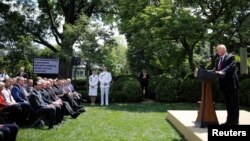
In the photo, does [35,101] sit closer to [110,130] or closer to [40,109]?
[40,109]

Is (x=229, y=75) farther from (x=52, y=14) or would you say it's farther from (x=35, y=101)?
(x=52, y=14)

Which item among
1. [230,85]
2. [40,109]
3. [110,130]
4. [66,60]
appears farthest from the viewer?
[66,60]

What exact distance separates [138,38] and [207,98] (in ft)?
40.1

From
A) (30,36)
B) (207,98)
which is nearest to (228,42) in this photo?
(207,98)

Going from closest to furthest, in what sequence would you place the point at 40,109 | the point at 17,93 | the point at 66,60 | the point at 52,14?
the point at 40,109
the point at 17,93
the point at 66,60
the point at 52,14

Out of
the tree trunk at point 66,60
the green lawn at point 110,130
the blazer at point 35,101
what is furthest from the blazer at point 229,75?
the tree trunk at point 66,60

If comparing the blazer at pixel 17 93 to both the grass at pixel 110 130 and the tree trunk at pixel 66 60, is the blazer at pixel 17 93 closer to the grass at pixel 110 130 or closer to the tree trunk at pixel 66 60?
Result: the grass at pixel 110 130

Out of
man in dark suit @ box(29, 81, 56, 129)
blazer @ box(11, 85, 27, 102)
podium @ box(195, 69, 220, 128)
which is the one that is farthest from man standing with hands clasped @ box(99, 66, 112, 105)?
podium @ box(195, 69, 220, 128)

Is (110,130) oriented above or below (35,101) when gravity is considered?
below

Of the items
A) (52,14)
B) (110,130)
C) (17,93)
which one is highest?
(52,14)

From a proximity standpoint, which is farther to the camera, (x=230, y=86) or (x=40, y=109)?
(x=40, y=109)

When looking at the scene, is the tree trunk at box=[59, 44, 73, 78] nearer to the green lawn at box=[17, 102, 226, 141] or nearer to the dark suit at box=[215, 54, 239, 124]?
the green lawn at box=[17, 102, 226, 141]

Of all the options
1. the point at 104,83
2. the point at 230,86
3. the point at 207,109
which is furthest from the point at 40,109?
the point at 104,83

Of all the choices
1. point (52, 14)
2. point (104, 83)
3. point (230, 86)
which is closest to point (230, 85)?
point (230, 86)
